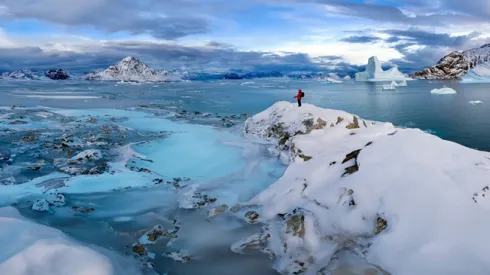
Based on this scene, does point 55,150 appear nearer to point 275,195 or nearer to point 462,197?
point 275,195

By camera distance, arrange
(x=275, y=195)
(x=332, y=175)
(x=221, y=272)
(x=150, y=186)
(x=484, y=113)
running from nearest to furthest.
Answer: (x=221, y=272) → (x=332, y=175) → (x=275, y=195) → (x=150, y=186) → (x=484, y=113)

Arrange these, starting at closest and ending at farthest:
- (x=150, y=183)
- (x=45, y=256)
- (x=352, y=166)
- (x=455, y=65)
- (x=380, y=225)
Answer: (x=45, y=256)
(x=380, y=225)
(x=352, y=166)
(x=150, y=183)
(x=455, y=65)

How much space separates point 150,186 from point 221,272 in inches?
206

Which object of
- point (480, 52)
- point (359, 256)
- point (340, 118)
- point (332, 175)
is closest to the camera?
point (359, 256)

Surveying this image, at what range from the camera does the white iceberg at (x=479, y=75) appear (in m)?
101

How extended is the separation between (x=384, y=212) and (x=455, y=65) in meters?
186

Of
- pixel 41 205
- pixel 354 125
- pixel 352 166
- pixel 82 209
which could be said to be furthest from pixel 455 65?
A: pixel 41 205

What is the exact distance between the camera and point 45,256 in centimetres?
551

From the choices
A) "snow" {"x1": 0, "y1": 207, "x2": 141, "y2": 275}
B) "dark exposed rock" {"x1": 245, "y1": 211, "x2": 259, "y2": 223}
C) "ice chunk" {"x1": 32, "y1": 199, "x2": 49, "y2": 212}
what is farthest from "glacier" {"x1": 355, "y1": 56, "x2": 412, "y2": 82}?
"snow" {"x1": 0, "y1": 207, "x2": 141, "y2": 275}

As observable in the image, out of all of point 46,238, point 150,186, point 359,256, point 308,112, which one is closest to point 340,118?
point 308,112

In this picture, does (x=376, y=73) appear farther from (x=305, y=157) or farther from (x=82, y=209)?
(x=82, y=209)

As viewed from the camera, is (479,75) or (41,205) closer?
(41,205)

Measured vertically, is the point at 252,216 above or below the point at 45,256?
below

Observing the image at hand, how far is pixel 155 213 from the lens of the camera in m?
8.92
